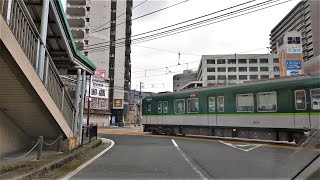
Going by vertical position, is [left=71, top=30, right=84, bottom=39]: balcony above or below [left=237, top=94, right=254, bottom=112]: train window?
above

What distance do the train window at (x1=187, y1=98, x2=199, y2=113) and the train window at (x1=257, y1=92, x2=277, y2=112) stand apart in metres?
4.94

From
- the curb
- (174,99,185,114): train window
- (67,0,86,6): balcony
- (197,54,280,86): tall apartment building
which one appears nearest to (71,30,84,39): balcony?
(67,0,86,6): balcony

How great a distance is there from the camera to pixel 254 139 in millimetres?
18750

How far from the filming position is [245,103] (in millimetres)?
17500

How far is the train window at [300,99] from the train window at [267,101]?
1.22m

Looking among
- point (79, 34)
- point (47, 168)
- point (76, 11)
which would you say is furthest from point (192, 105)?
point (76, 11)

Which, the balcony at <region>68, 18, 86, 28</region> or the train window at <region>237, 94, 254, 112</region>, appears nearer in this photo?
the train window at <region>237, 94, 254, 112</region>

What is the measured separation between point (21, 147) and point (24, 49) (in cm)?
448

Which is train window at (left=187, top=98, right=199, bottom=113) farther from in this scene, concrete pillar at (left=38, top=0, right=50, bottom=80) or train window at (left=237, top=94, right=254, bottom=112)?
concrete pillar at (left=38, top=0, right=50, bottom=80)

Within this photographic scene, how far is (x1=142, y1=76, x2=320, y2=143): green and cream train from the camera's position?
14.5 metres

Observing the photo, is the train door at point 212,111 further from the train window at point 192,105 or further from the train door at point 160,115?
the train door at point 160,115

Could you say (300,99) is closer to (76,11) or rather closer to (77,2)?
(76,11)

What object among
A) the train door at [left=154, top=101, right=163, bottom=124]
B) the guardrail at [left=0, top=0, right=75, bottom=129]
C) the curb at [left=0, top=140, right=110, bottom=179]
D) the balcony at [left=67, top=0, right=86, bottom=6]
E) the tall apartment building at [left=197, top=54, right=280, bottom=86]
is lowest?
the curb at [left=0, top=140, right=110, bottom=179]

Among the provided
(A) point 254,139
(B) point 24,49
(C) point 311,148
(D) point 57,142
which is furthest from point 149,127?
(C) point 311,148
